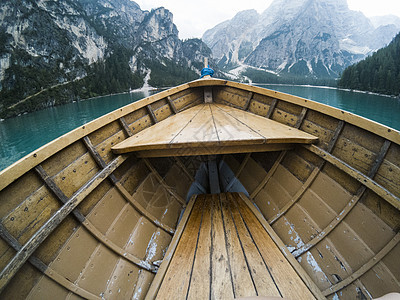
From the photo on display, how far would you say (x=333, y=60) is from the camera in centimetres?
16962

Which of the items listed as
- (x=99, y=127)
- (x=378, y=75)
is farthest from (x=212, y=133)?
(x=378, y=75)

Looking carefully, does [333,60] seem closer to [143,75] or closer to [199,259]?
[143,75]

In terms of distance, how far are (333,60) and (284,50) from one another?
4522 centimetres

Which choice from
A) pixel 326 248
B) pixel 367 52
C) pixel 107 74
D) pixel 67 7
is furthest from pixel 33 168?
pixel 367 52

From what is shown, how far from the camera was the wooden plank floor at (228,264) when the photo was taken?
2.23m

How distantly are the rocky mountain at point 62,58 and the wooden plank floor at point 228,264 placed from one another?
60.7 meters

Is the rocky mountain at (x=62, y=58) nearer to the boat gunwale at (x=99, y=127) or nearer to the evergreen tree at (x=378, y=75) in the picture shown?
the boat gunwale at (x=99, y=127)

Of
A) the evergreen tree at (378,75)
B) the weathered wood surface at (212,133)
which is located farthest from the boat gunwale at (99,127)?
the evergreen tree at (378,75)

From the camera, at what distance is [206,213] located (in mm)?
3639

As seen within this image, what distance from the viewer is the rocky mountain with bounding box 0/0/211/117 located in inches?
2135

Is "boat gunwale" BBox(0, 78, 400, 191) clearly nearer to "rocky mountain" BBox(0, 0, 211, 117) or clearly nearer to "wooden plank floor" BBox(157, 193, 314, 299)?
"wooden plank floor" BBox(157, 193, 314, 299)

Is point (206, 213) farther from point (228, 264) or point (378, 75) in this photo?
point (378, 75)

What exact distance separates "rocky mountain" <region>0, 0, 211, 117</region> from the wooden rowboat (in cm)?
5947

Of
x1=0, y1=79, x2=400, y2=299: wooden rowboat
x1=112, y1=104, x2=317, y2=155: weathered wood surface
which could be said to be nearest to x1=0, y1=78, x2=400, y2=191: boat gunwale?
x1=0, y1=79, x2=400, y2=299: wooden rowboat
